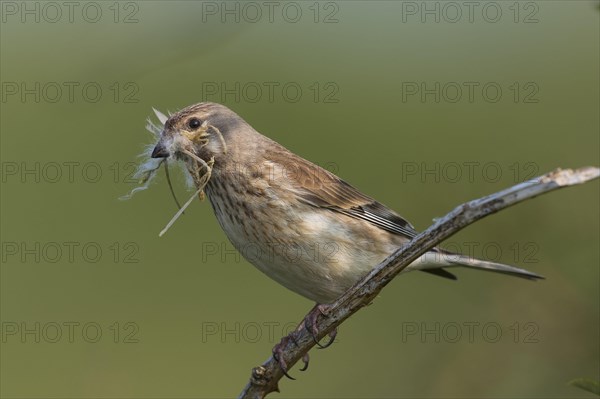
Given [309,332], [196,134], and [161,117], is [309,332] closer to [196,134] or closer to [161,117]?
[196,134]

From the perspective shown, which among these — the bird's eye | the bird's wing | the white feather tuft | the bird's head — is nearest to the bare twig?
the bird's wing

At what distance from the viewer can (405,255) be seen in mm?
2342

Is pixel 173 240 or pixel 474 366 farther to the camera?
pixel 173 240

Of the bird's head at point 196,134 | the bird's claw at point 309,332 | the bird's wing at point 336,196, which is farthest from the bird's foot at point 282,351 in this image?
the bird's head at point 196,134

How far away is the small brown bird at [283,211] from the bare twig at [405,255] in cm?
50

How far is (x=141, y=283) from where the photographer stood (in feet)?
16.4

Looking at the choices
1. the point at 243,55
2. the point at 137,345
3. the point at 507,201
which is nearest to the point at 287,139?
the point at 243,55

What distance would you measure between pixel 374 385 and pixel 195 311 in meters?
1.41

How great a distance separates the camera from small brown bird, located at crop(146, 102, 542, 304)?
3693 mm

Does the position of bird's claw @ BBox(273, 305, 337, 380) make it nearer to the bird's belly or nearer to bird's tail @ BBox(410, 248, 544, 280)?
the bird's belly

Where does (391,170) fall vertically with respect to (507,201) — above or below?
above

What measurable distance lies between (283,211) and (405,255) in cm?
143

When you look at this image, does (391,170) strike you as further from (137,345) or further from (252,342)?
(137,345)

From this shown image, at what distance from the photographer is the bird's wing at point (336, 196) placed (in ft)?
13.0
